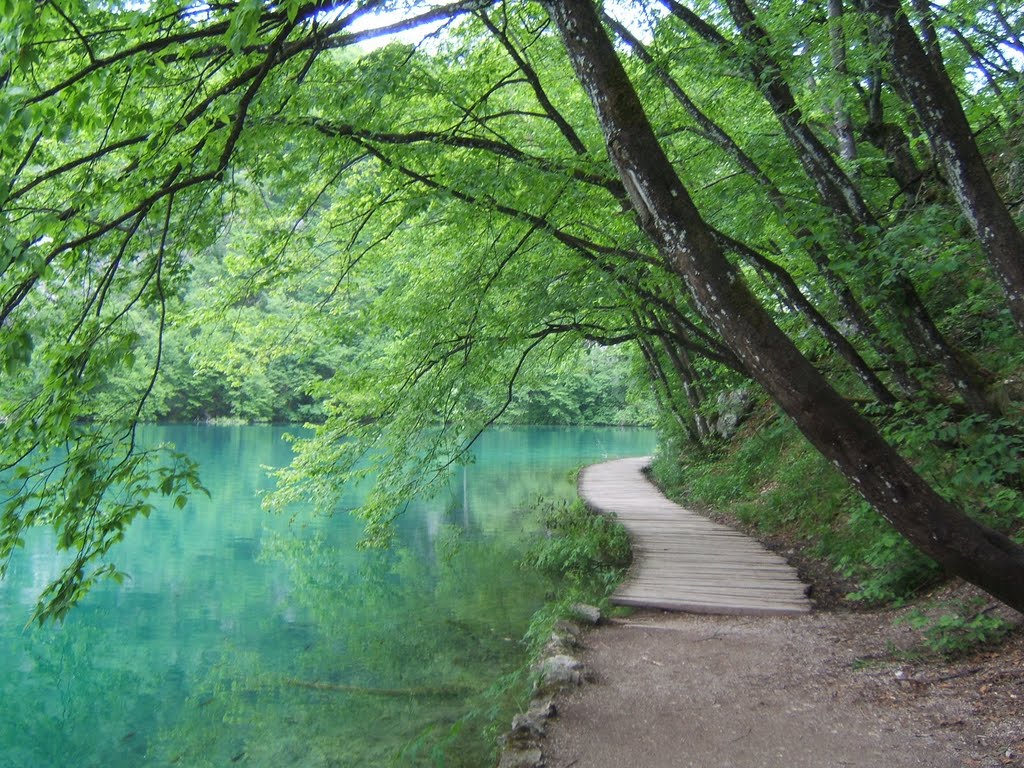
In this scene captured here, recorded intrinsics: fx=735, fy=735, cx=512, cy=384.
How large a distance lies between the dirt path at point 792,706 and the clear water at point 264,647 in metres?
1.53

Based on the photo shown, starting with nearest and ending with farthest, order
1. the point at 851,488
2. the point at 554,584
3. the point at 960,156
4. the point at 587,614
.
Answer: the point at 960,156 < the point at 587,614 < the point at 851,488 < the point at 554,584

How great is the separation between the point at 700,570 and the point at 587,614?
6.58ft

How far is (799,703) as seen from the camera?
4.26m

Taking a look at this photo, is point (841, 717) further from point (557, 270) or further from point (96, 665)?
point (96, 665)

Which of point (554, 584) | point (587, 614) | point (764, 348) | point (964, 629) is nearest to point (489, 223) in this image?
point (587, 614)

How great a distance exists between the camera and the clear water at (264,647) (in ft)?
19.1

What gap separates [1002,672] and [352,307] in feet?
22.5

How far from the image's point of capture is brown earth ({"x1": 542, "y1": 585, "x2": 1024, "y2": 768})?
3.52m

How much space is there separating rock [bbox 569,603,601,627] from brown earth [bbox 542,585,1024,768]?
664 mm

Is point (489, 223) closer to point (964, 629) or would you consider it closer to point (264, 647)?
point (964, 629)

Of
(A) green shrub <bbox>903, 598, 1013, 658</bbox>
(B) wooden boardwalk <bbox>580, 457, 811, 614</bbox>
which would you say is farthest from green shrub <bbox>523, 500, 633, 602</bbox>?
(A) green shrub <bbox>903, 598, 1013, 658</bbox>

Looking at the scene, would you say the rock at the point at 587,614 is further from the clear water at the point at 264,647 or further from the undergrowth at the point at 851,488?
the undergrowth at the point at 851,488

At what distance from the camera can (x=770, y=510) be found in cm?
1023

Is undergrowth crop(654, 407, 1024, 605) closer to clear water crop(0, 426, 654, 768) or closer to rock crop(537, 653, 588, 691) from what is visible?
rock crop(537, 653, 588, 691)
